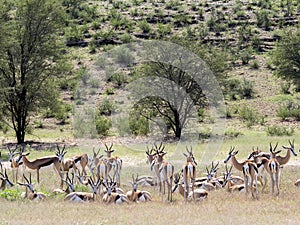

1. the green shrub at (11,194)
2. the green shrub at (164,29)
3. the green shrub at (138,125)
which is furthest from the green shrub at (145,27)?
the green shrub at (11,194)

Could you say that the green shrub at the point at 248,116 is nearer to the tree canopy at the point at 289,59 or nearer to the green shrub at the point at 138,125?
the tree canopy at the point at 289,59

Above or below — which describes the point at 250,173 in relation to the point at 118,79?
below

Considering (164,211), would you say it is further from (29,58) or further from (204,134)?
(29,58)

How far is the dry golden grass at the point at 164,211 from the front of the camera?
1217cm

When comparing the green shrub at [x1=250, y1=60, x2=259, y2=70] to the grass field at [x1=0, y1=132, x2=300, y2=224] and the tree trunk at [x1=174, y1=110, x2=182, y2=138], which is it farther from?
the grass field at [x1=0, y1=132, x2=300, y2=224]

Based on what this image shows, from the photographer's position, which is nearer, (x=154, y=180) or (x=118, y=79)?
(x=154, y=180)

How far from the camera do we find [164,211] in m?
13.3

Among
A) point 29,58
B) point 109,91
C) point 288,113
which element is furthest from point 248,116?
point 29,58

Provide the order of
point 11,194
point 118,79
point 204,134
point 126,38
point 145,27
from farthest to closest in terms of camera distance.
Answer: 1. point 145,27
2. point 126,38
3. point 118,79
4. point 204,134
5. point 11,194

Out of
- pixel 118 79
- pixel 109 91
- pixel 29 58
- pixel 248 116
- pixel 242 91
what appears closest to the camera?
pixel 29 58

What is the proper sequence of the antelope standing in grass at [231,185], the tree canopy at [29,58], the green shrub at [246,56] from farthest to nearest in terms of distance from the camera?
the green shrub at [246,56], the tree canopy at [29,58], the antelope standing in grass at [231,185]

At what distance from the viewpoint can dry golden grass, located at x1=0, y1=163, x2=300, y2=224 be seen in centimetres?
1217

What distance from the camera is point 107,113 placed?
40594 millimetres

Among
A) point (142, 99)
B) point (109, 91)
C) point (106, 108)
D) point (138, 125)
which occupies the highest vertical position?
point (109, 91)
